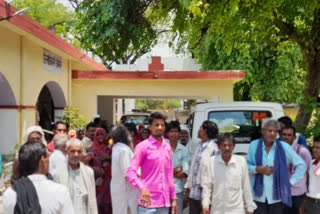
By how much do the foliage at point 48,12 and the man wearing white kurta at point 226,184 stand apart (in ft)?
101

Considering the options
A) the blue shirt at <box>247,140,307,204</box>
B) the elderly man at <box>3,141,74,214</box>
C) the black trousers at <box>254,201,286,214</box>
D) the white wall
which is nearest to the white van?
the blue shirt at <box>247,140,307,204</box>

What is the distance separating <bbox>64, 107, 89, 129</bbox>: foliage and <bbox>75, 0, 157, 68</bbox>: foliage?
Answer: 5.51 meters

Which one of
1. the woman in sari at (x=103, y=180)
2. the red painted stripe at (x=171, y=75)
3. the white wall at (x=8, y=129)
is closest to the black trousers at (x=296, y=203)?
the woman in sari at (x=103, y=180)

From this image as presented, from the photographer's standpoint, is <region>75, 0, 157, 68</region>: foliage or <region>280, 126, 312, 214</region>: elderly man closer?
<region>280, 126, 312, 214</region>: elderly man

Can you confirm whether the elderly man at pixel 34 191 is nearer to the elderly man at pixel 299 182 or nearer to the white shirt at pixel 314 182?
the elderly man at pixel 299 182

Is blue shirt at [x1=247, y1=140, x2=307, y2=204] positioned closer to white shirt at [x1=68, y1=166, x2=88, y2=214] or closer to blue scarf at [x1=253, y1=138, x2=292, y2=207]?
blue scarf at [x1=253, y1=138, x2=292, y2=207]

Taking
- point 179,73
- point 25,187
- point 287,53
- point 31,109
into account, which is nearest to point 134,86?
point 179,73

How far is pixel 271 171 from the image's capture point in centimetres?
469

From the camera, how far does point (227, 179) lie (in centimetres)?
455

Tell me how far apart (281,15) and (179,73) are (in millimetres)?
4506

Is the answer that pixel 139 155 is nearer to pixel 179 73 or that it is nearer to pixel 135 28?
pixel 135 28

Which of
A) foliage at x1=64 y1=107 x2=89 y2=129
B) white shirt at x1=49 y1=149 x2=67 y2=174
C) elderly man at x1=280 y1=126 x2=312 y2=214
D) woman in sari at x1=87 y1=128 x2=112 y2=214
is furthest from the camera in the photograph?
foliage at x1=64 y1=107 x2=89 y2=129

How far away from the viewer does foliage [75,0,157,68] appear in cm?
737

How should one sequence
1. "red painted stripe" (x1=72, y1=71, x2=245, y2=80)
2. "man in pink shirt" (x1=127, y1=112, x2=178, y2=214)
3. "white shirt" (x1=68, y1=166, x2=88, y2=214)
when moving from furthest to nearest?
"red painted stripe" (x1=72, y1=71, x2=245, y2=80) → "man in pink shirt" (x1=127, y1=112, x2=178, y2=214) → "white shirt" (x1=68, y1=166, x2=88, y2=214)
